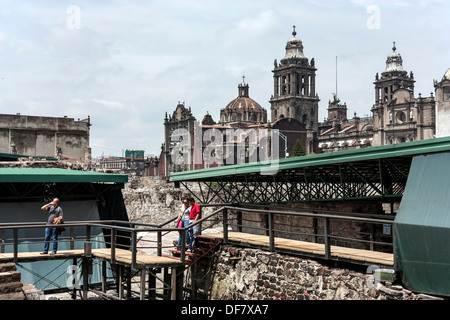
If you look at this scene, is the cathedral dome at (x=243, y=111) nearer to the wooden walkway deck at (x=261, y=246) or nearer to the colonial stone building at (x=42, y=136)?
the colonial stone building at (x=42, y=136)

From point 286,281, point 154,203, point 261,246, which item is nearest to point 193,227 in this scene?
point 261,246

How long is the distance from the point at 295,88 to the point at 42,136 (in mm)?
86449

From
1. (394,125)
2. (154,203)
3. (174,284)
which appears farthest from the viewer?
(394,125)

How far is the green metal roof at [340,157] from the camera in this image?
1180 cm

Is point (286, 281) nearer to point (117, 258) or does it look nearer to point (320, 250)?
point (320, 250)

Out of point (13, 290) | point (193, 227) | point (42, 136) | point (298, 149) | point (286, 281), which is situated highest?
point (298, 149)

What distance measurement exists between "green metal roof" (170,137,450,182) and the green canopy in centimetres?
29

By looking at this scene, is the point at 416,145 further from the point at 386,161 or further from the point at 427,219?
the point at 386,161

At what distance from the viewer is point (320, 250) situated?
1252 centimetres

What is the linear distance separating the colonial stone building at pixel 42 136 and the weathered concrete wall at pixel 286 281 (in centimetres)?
3980

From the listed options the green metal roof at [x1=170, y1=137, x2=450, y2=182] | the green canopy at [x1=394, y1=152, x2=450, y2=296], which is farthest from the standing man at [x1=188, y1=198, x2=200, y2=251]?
the green canopy at [x1=394, y1=152, x2=450, y2=296]

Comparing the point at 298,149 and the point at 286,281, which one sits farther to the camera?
the point at 298,149

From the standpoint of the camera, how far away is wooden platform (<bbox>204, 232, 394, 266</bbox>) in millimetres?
11352
